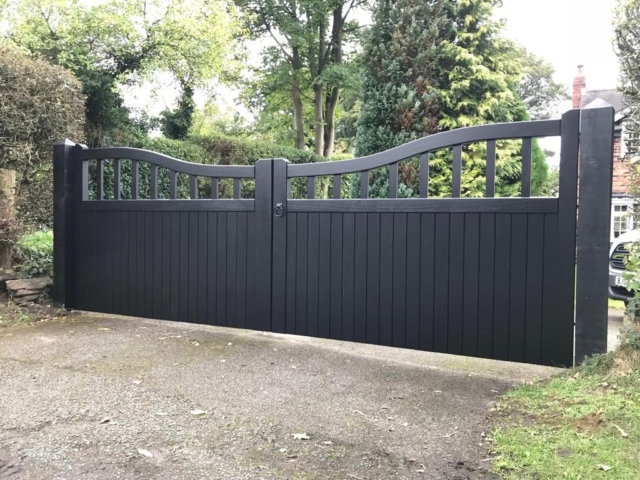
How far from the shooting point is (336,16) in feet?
57.1

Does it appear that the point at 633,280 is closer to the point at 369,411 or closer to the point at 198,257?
the point at 369,411

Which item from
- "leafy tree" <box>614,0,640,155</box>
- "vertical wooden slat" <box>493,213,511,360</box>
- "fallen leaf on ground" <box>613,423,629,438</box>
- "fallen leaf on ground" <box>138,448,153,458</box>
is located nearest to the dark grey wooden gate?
"vertical wooden slat" <box>493,213,511,360</box>

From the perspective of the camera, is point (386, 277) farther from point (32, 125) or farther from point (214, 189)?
point (32, 125)

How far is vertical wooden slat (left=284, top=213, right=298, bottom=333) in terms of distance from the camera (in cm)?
387

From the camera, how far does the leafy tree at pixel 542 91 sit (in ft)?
105

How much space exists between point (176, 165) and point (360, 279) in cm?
187

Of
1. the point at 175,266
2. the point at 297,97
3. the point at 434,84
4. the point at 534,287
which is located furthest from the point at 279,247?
the point at 297,97

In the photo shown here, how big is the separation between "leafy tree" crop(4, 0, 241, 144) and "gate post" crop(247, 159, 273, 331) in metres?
6.25

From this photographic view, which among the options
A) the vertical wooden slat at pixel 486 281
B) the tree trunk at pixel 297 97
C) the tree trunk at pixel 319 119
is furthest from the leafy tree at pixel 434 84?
the tree trunk at pixel 297 97

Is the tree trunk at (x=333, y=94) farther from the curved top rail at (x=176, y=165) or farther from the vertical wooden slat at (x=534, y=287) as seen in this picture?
the vertical wooden slat at (x=534, y=287)

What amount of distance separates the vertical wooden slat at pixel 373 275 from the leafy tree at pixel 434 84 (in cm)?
382

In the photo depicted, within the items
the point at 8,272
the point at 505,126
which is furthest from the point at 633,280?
the point at 8,272

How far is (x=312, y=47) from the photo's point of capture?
56.1ft

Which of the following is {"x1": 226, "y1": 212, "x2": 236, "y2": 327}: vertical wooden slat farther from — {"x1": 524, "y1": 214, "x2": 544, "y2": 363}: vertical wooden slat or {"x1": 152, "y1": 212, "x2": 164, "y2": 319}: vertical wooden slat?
{"x1": 524, "y1": 214, "x2": 544, "y2": 363}: vertical wooden slat
